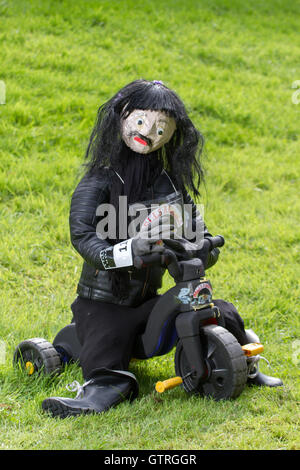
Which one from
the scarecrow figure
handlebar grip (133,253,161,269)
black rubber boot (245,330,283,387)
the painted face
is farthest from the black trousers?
the painted face

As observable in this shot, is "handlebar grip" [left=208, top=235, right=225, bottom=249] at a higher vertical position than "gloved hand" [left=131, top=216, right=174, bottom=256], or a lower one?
lower

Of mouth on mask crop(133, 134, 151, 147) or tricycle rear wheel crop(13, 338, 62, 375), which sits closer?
mouth on mask crop(133, 134, 151, 147)

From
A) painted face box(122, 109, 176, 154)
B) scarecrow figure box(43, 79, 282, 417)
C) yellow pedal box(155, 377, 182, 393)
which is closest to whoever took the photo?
yellow pedal box(155, 377, 182, 393)

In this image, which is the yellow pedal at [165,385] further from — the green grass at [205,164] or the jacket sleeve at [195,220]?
the jacket sleeve at [195,220]

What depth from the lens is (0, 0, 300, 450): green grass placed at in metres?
2.93

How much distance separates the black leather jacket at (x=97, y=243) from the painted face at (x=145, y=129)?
0.65 ft

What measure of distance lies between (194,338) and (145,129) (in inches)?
41.1

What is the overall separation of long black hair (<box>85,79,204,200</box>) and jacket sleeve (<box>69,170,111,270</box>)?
2.9 inches

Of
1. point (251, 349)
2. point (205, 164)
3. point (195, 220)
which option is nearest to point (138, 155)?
point (195, 220)

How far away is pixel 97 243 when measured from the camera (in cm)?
316

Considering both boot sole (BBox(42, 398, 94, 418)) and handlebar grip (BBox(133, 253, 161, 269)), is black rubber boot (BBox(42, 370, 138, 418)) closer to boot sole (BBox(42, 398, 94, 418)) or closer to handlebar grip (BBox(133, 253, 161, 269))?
boot sole (BBox(42, 398, 94, 418))

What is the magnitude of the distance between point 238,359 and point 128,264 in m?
0.65

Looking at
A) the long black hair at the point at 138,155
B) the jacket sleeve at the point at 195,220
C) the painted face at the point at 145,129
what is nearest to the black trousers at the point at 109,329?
the jacket sleeve at the point at 195,220

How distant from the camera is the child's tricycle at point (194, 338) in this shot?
3.00m
